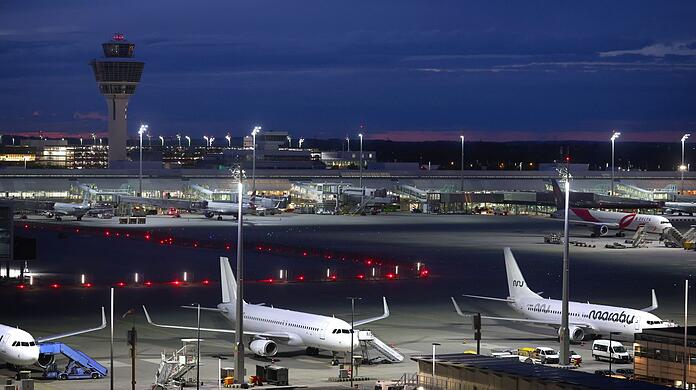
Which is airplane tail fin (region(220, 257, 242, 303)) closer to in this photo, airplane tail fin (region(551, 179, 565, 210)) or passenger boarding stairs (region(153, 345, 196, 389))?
passenger boarding stairs (region(153, 345, 196, 389))

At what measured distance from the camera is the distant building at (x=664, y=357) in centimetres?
4875

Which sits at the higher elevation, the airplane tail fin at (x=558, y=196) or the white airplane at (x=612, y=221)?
the airplane tail fin at (x=558, y=196)

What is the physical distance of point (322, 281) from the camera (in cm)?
9794

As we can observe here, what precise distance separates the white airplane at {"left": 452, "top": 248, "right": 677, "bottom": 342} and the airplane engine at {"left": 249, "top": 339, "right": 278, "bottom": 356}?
1098 centimetres

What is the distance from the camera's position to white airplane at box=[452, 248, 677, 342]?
6531cm

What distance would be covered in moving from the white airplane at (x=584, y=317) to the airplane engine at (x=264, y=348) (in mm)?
10980

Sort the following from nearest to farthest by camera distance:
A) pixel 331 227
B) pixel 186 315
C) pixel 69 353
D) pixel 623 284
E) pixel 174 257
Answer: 1. pixel 69 353
2. pixel 186 315
3. pixel 623 284
4. pixel 174 257
5. pixel 331 227

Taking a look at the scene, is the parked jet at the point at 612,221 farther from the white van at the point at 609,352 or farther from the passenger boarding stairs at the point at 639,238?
the white van at the point at 609,352

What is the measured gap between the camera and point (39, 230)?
160250 mm

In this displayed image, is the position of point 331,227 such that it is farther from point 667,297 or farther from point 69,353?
point 69,353

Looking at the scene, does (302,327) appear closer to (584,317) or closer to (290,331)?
(290,331)

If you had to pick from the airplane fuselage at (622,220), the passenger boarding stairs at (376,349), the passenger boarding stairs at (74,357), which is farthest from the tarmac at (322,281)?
the airplane fuselage at (622,220)

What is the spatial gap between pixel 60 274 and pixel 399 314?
34.6 m

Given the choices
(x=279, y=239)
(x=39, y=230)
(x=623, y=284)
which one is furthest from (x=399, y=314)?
(x=39, y=230)
